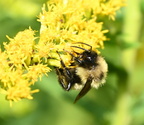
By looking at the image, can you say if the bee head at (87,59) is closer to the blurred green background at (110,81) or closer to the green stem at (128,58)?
the blurred green background at (110,81)

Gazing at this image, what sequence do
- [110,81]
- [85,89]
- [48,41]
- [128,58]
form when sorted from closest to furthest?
[48,41] → [85,89] → [128,58] → [110,81]

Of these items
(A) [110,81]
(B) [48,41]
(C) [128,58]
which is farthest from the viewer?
(A) [110,81]

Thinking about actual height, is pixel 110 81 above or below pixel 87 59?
above

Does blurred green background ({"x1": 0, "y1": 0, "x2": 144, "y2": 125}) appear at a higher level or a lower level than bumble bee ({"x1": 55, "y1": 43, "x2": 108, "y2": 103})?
higher

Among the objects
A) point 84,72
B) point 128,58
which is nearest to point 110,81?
point 128,58

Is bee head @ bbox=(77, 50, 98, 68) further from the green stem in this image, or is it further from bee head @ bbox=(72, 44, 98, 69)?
the green stem

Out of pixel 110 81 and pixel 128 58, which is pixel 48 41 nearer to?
pixel 128 58

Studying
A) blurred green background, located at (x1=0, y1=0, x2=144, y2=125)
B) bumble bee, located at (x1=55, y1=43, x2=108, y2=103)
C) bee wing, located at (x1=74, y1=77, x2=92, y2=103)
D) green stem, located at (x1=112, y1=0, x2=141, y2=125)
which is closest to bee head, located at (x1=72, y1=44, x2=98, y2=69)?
bumble bee, located at (x1=55, y1=43, x2=108, y2=103)
